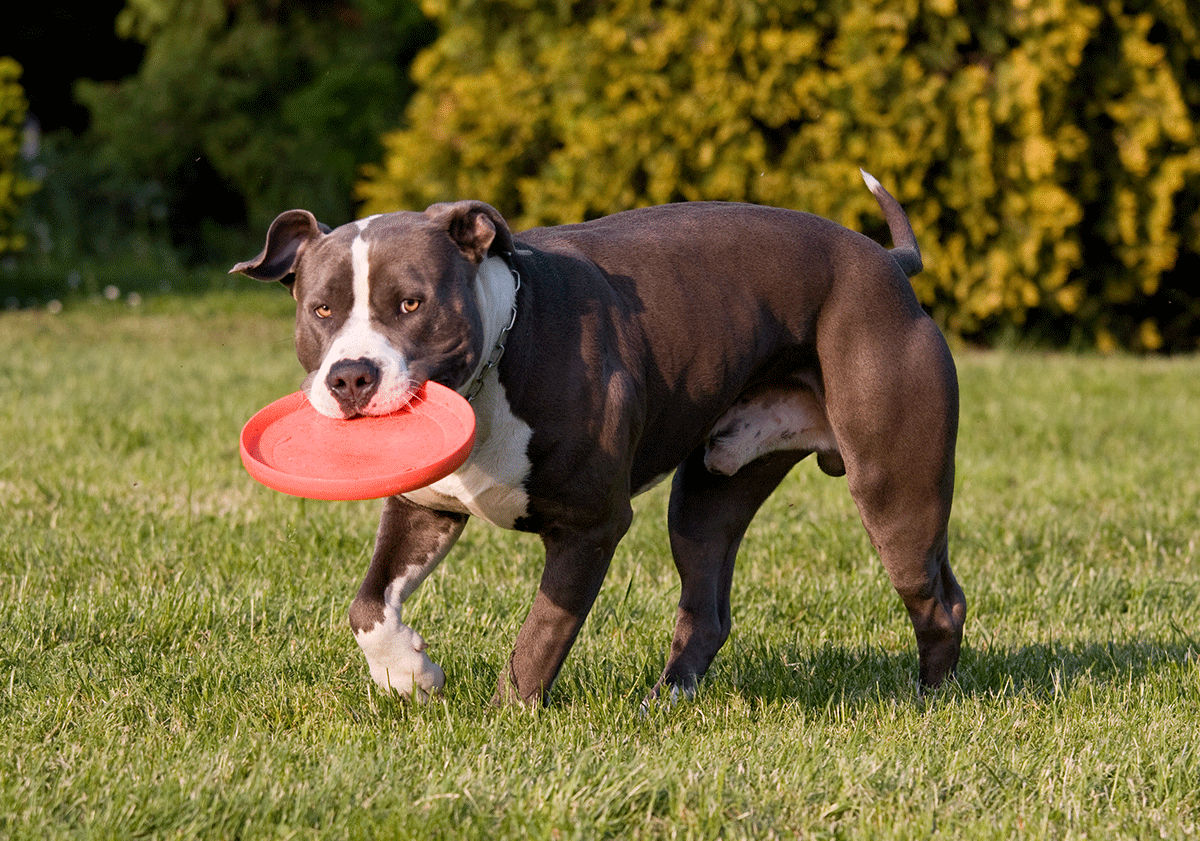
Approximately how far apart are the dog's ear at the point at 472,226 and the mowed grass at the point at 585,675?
1118mm

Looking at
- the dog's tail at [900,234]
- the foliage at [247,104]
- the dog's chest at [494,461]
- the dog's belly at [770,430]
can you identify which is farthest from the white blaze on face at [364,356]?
the foliage at [247,104]

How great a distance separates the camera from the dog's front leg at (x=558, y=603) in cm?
357

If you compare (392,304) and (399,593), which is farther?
(399,593)

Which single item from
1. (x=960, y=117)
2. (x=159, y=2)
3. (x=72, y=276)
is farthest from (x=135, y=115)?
(x=960, y=117)

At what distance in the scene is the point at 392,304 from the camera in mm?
3268

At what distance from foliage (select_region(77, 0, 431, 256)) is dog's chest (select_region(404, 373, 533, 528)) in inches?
566

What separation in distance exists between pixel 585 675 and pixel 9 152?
1040cm

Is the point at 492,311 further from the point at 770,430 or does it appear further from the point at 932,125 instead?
the point at 932,125

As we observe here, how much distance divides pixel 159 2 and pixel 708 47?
31.8 ft

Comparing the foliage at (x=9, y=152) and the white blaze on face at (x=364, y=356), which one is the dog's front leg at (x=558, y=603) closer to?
the white blaze on face at (x=364, y=356)

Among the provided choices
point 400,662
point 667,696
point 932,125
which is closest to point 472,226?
point 400,662

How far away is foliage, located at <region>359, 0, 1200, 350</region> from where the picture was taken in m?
10.6

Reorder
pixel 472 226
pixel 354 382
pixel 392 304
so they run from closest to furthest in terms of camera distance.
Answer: pixel 354 382 → pixel 392 304 → pixel 472 226

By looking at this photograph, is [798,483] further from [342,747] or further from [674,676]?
[342,747]
